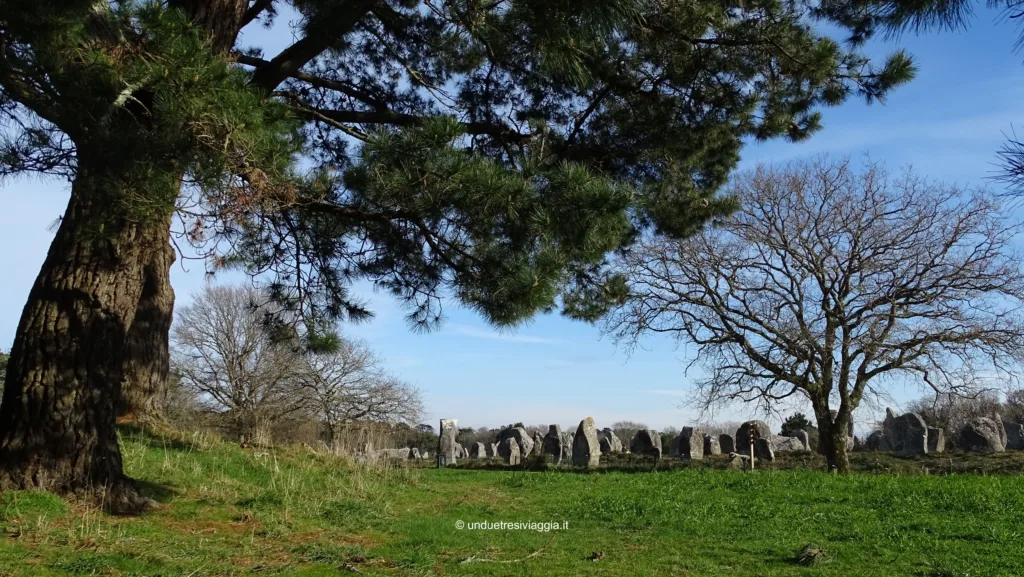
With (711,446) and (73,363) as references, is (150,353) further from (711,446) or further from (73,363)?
(711,446)

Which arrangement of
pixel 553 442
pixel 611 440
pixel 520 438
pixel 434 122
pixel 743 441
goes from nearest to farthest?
pixel 434 122 → pixel 743 441 → pixel 553 442 → pixel 611 440 → pixel 520 438

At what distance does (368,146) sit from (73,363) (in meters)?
Answer: 2.86

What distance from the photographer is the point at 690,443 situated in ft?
64.3

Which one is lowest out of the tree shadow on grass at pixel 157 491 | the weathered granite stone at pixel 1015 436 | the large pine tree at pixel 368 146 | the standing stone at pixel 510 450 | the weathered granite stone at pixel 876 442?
the standing stone at pixel 510 450

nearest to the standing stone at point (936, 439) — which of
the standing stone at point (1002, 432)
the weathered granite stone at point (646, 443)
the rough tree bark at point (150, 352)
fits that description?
the standing stone at point (1002, 432)

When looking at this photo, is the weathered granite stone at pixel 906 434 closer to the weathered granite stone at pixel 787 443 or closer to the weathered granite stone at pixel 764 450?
the weathered granite stone at pixel 787 443

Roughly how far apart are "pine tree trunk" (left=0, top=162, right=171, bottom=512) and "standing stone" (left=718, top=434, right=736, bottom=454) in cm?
1893

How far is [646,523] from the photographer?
741 centimetres

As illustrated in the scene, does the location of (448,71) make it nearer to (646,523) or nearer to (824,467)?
(646,523)

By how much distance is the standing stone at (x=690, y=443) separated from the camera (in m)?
19.4

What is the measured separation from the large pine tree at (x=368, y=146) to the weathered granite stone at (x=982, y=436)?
53.5 ft

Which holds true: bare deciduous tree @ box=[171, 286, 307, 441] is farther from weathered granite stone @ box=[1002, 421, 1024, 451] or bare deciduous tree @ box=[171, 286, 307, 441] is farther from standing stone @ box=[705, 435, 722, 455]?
weathered granite stone @ box=[1002, 421, 1024, 451]

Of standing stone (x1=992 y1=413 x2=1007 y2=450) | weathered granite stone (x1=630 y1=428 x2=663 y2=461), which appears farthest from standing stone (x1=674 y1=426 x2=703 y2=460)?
standing stone (x1=992 y1=413 x2=1007 y2=450)

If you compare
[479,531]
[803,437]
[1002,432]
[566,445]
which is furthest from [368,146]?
[803,437]
